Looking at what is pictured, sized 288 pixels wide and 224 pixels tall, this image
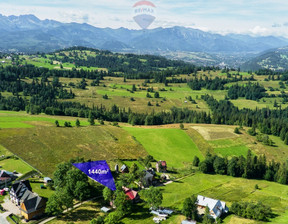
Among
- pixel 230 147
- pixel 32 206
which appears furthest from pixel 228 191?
pixel 32 206

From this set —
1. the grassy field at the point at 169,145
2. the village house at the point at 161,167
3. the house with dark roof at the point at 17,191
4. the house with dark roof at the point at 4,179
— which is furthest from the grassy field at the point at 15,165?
the grassy field at the point at 169,145

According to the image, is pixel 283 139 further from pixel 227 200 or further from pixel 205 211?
pixel 205 211

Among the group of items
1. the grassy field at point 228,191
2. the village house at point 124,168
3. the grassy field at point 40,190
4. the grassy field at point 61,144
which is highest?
the grassy field at point 61,144

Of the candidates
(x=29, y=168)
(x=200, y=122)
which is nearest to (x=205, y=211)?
(x=29, y=168)

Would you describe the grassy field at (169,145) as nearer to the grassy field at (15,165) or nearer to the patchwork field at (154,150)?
the patchwork field at (154,150)

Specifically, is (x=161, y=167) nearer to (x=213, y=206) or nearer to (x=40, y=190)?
(x=213, y=206)

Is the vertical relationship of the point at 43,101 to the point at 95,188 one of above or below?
above

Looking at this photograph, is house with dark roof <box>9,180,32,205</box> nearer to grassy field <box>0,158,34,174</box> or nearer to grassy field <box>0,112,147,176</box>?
grassy field <box>0,158,34,174</box>

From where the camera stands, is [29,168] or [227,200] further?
[29,168]
